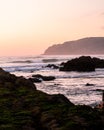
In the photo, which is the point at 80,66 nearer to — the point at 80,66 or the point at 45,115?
the point at 80,66

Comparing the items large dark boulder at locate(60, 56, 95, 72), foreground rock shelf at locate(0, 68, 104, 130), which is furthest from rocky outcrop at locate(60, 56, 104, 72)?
foreground rock shelf at locate(0, 68, 104, 130)

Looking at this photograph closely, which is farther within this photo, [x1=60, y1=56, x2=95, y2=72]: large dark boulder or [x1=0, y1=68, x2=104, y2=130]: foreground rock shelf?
[x1=60, y1=56, x2=95, y2=72]: large dark boulder

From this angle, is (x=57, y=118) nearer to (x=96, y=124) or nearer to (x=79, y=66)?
(x=96, y=124)

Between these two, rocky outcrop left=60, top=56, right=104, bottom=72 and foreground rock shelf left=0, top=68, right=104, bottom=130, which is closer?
foreground rock shelf left=0, top=68, right=104, bottom=130

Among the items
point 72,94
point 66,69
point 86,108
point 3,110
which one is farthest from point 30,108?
point 66,69

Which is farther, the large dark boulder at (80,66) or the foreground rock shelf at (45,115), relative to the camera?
the large dark boulder at (80,66)

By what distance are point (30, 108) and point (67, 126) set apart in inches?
189

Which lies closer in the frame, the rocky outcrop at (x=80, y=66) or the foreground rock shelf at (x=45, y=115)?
the foreground rock shelf at (x=45, y=115)

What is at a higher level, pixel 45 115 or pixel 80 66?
pixel 45 115

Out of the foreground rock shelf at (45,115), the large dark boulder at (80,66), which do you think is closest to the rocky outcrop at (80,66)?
the large dark boulder at (80,66)

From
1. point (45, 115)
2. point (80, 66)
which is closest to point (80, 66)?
point (80, 66)

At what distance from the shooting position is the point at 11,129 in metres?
15.6

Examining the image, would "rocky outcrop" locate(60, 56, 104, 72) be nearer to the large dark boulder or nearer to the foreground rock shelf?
the large dark boulder

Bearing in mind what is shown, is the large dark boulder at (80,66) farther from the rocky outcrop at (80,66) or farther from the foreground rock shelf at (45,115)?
the foreground rock shelf at (45,115)
